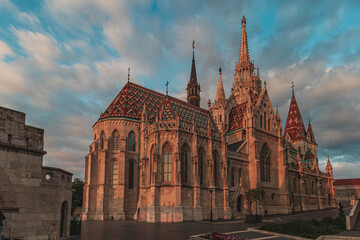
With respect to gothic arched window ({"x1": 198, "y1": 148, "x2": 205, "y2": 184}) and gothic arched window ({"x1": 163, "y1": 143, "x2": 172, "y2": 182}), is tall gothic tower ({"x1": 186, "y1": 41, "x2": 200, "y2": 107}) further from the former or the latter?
gothic arched window ({"x1": 163, "y1": 143, "x2": 172, "y2": 182})

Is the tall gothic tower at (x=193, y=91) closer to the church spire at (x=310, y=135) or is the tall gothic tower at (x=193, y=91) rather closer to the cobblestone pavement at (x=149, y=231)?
the cobblestone pavement at (x=149, y=231)

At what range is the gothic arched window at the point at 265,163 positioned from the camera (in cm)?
4481

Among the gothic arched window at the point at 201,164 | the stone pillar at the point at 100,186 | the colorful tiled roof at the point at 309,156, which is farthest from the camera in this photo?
the colorful tiled roof at the point at 309,156

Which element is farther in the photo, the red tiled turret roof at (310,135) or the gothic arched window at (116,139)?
the red tiled turret roof at (310,135)

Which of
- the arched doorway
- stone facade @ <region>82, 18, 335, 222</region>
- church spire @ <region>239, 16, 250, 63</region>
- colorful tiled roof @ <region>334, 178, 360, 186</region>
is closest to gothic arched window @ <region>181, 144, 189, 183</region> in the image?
stone facade @ <region>82, 18, 335, 222</region>

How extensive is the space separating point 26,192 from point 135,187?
28.2 metres

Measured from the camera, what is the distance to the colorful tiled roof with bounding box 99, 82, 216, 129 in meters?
43.1

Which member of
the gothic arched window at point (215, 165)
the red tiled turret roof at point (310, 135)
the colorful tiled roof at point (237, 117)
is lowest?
the gothic arched window at point (215, 165)

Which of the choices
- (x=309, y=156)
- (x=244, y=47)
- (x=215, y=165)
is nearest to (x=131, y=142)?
(x=215, y=165)

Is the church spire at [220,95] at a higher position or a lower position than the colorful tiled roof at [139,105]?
higher

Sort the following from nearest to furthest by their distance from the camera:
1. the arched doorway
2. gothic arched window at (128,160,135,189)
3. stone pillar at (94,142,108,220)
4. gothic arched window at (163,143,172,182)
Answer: the arched doorway
gothic arched window at (163,143,172,182)
stone pillar at (94,142,108,220)
gothic arched window at (128,160,135,189)

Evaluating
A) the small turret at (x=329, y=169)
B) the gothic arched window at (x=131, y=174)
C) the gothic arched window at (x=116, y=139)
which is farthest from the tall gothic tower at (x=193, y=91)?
the small turret at (x=329, y=169)

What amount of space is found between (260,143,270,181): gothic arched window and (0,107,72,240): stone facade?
36.0m

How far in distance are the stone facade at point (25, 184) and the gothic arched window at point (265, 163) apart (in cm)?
3597
